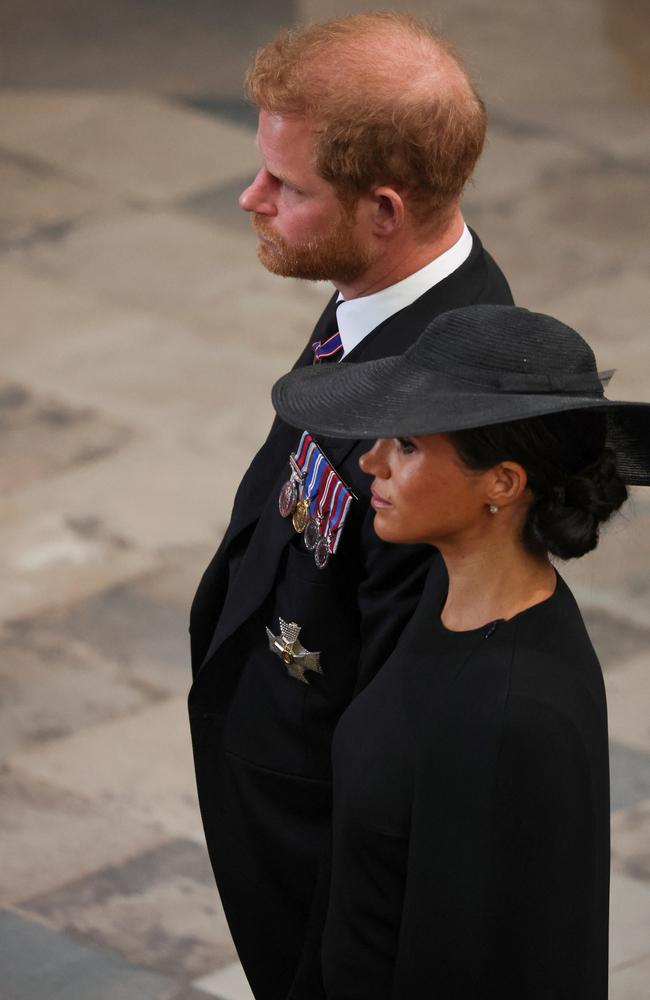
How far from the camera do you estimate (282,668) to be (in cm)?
247

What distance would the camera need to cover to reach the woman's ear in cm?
187

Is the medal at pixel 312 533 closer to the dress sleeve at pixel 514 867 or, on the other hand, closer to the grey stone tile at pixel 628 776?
the dress sleeve at pixel 514 867

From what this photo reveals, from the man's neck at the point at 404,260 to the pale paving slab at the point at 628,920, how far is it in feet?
5.70

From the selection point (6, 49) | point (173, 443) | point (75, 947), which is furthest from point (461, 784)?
point (6, 49)

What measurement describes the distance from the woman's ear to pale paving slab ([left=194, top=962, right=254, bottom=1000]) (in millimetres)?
1828

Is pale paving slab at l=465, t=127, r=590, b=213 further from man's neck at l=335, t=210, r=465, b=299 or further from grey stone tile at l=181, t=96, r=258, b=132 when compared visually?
man's neck at l=335, t=210, r=465, b=299

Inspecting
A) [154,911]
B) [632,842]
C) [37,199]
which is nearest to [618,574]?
[632,842]

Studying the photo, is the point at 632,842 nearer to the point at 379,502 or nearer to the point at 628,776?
the point at 628,776

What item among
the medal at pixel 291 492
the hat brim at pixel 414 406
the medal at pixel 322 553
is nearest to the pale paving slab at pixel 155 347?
the medal at pixel 291 492

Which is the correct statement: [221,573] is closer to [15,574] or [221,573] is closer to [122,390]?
[15,574]

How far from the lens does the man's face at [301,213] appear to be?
2.25 metres

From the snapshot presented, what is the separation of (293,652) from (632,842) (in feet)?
5.51

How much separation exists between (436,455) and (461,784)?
370 millimetres

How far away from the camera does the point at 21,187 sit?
22.9 ft
